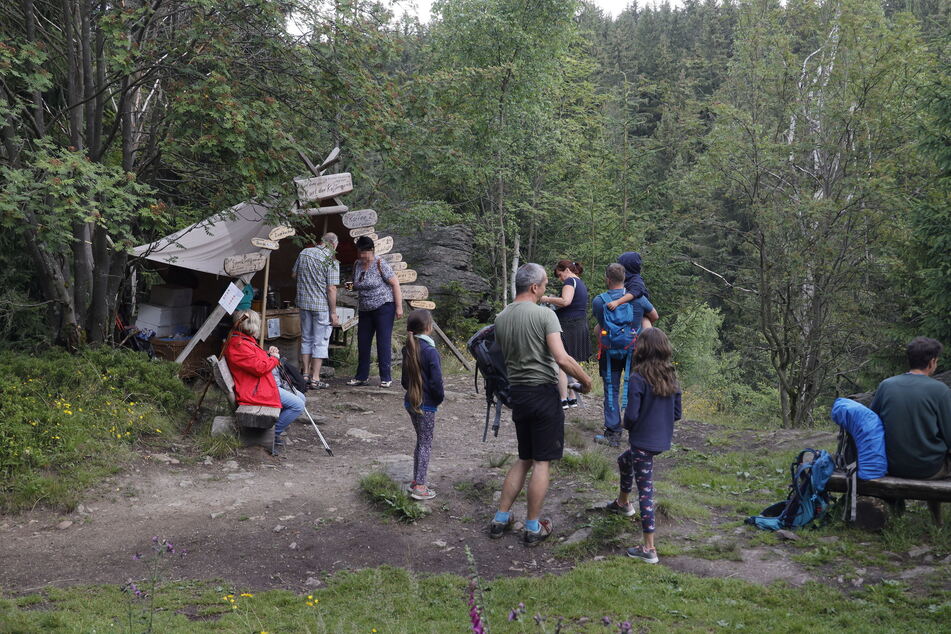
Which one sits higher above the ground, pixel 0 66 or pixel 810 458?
pixel 0 66

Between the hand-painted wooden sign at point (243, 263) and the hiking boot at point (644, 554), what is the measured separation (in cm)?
632

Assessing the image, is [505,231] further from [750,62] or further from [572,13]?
[750,62]

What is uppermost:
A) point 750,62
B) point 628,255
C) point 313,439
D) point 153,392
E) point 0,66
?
point 750,62

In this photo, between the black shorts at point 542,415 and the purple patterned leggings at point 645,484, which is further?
the black shorts at point 542,415

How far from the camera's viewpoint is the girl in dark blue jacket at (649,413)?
16.0 ft

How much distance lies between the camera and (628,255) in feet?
24.8

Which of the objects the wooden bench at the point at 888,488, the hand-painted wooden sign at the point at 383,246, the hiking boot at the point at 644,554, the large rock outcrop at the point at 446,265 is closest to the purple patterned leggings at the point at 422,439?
the hiking boot at the point at 644,554

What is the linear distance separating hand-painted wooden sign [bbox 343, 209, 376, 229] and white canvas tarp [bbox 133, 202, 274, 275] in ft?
3.71

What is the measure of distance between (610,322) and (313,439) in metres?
3.57

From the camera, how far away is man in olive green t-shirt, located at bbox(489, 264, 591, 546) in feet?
16.6

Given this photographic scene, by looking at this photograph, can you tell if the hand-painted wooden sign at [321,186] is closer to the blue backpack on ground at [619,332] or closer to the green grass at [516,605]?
the blue backpack on ground at [619,332]

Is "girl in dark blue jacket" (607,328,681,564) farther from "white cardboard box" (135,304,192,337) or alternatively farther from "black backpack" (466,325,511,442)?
"white cardboard box" (135,304,192,337)

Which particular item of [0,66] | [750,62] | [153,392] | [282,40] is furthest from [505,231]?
[0,66]

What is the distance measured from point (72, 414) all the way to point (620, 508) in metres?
5.28
